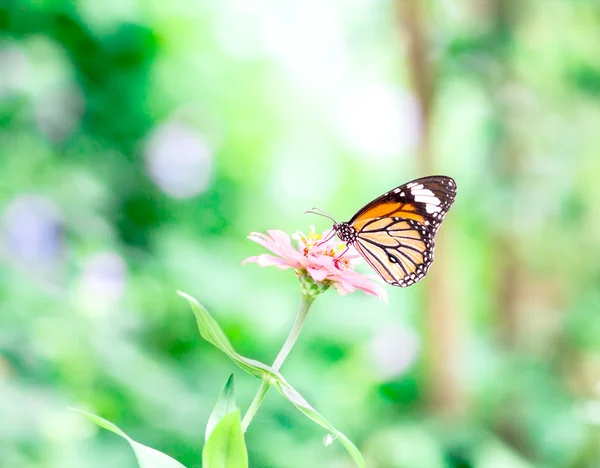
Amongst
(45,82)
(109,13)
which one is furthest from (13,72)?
(109,13)

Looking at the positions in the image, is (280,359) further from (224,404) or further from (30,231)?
(30,231)

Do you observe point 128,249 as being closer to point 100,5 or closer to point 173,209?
point 173,209

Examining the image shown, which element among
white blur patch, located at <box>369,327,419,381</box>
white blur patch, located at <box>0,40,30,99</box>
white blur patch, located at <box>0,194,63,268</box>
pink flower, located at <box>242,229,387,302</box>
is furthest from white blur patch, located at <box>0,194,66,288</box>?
pink flower, located at <box>242,229,387,302</box>

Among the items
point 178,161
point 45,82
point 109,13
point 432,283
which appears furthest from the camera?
point 178,161

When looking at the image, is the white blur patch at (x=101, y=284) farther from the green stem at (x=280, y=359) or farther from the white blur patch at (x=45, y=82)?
the green stem at (x=280, y=359)

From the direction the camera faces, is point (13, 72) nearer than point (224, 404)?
No

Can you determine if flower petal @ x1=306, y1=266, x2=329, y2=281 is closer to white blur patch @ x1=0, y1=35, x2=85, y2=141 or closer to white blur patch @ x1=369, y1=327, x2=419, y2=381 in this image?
white blur patch @ x1=369, y1=327, x2=419, y2=381
